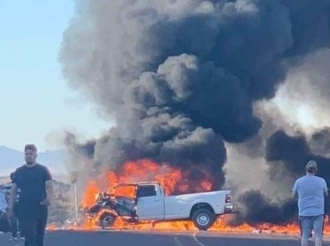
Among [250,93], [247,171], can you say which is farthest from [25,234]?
[247,171]

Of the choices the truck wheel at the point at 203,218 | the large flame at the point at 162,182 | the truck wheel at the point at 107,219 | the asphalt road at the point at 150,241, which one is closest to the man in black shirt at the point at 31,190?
the asphalt road at the point at 150,241

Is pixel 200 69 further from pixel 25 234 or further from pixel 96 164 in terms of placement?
pixel 25 234

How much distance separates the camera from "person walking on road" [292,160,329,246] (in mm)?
16578

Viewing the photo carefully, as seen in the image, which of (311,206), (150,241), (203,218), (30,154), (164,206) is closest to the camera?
(30,154)

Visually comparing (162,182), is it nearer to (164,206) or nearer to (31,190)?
(164,206)

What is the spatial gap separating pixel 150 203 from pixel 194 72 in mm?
9871

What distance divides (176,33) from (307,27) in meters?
7.07

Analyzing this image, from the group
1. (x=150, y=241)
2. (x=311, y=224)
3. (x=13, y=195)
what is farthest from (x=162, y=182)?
(x=13, y=195)

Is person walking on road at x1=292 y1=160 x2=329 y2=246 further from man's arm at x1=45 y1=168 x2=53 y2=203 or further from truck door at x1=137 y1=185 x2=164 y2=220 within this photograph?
truck door at x1=137 y1=185 x2=164 y2=220

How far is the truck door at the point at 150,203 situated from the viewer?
119 feet

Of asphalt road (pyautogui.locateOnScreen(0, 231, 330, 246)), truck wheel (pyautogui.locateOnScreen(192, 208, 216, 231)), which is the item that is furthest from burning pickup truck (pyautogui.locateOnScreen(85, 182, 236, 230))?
asphalt road (pyautogui.locateOnScreen(0, 231, 330, 246))

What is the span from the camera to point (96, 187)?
4509 cm

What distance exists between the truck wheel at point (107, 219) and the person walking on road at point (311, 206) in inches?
822

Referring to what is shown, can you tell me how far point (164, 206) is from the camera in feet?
119
